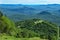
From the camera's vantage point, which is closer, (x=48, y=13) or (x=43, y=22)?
(x=43, y=22)

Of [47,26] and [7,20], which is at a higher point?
[7,20]

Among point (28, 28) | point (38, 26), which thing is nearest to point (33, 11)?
point (38, 26)

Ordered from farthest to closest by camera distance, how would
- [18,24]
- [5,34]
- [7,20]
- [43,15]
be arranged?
[43,15], [18,24], [7,20], [5,34]

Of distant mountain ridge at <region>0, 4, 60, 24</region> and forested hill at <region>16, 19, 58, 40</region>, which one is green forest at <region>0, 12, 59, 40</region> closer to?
forested hill at <region>16, 19, 58, 40</region>

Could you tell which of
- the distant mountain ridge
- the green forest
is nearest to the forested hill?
the green forest

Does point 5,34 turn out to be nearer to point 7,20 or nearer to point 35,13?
point 7,20

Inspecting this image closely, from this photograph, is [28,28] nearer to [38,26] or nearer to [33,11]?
[38,26]

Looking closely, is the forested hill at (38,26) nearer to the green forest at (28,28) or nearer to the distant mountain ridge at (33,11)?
the green forest at (28,28)

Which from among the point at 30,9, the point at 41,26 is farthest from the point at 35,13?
the point at 41,26
